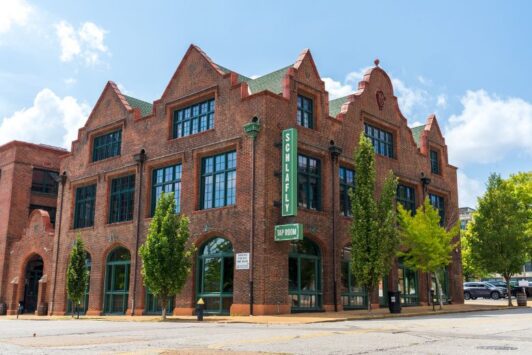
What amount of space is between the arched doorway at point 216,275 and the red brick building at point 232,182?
0.06 metres

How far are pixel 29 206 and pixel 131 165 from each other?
46.7 ft

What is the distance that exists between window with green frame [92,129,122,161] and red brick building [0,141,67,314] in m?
6.53

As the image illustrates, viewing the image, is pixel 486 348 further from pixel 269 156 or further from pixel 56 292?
pixel 56 292

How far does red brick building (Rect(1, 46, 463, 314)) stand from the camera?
25.3 metres

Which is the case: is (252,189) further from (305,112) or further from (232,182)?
(305,112)

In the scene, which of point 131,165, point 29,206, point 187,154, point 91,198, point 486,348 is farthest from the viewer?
point 29,206

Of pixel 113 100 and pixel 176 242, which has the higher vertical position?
pixel 113 100

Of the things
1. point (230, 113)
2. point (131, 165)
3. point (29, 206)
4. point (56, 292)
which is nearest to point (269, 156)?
point (230, 113)

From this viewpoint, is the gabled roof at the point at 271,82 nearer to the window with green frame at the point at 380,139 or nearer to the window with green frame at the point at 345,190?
the window with green frame at the point at 345,190

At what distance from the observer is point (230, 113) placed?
2714cm

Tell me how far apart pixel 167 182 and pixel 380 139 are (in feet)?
41.3

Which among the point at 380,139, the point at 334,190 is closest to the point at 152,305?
the point at 334,190

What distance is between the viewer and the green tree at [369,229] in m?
24.5

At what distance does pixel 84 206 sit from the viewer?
35.2 m
